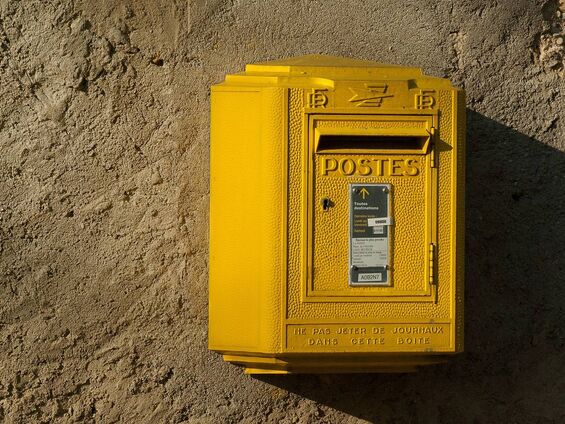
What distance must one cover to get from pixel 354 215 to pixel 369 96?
1.11 ft

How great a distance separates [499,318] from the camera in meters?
3.09

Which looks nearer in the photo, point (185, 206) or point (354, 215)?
point (354, 215)

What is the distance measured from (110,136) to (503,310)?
1420 millimetres

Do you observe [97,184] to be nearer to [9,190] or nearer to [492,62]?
[9,190]

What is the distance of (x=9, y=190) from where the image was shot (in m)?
2.97

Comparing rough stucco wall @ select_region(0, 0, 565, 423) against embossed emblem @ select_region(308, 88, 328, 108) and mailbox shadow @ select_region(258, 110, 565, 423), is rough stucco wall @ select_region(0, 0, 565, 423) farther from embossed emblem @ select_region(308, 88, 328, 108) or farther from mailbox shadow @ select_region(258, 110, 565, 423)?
embossed emblem @ select_region(308, 88, 328, 108)

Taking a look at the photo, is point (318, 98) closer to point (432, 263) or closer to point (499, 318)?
point (432, 263)

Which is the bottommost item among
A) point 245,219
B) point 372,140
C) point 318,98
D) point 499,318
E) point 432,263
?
point 499,318

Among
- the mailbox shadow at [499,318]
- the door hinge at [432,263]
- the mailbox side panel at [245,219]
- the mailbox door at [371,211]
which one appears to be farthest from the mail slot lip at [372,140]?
the mailbox shadow at [499,318]

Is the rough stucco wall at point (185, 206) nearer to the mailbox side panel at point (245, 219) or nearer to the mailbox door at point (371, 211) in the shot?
the mailbox side panel at point (245, 219)

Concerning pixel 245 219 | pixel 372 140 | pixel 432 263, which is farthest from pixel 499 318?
pixel 245 219

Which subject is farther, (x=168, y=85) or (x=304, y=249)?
(x=168, y=85)

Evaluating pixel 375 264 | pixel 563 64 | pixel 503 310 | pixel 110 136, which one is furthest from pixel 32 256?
pixel 563 64

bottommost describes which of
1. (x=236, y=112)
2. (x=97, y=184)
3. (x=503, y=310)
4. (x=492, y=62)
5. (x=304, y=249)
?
(x=503, y=310)
